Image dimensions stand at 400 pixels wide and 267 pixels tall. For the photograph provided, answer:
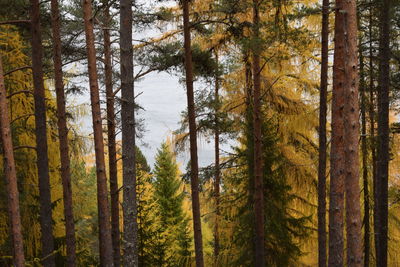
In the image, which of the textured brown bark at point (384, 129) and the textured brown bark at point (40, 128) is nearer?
the textured brown bark at point (40, 128)

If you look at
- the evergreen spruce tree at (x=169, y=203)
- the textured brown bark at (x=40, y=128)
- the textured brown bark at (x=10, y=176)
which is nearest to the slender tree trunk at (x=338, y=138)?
the textured brown bark at (x=40, y=128)

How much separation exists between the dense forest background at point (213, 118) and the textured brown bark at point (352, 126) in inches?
79.7

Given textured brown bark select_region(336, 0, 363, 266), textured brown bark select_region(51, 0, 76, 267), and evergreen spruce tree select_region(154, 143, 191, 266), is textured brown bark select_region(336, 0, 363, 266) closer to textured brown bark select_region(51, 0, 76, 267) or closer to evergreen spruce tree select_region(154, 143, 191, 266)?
textured brown bark select_region(51, 0, 76, 267)

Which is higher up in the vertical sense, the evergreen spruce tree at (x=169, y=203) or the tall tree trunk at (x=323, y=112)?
the tall tree trunk at (x=323, y=112)

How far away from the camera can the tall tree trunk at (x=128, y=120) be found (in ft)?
28.6

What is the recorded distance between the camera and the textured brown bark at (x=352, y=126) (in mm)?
7410

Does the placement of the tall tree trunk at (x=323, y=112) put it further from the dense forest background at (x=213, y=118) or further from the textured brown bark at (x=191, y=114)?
the textured brown bark at (x=191, y=114)

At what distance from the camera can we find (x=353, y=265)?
308 inches

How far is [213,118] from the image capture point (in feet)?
44.1

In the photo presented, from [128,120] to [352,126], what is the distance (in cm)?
395

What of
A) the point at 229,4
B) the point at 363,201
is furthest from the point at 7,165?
the point at 363,201

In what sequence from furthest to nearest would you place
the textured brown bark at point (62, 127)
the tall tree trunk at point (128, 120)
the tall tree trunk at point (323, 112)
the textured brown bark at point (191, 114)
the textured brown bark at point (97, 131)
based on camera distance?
the textured brown bark at point (191, 114)
the textured brown bark at point (62, 127)
the tall tree trunk at point (323, 112)
the textured brown bark at point (97, 131)
the tall tree trunk at point (128, 120)

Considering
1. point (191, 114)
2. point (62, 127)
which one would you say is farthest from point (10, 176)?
point (191, 114)

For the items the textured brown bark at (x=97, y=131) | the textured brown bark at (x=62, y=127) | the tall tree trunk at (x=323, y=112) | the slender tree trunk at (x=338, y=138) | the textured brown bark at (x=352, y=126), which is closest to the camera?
the textured brown bark at (x=352, y=126)
